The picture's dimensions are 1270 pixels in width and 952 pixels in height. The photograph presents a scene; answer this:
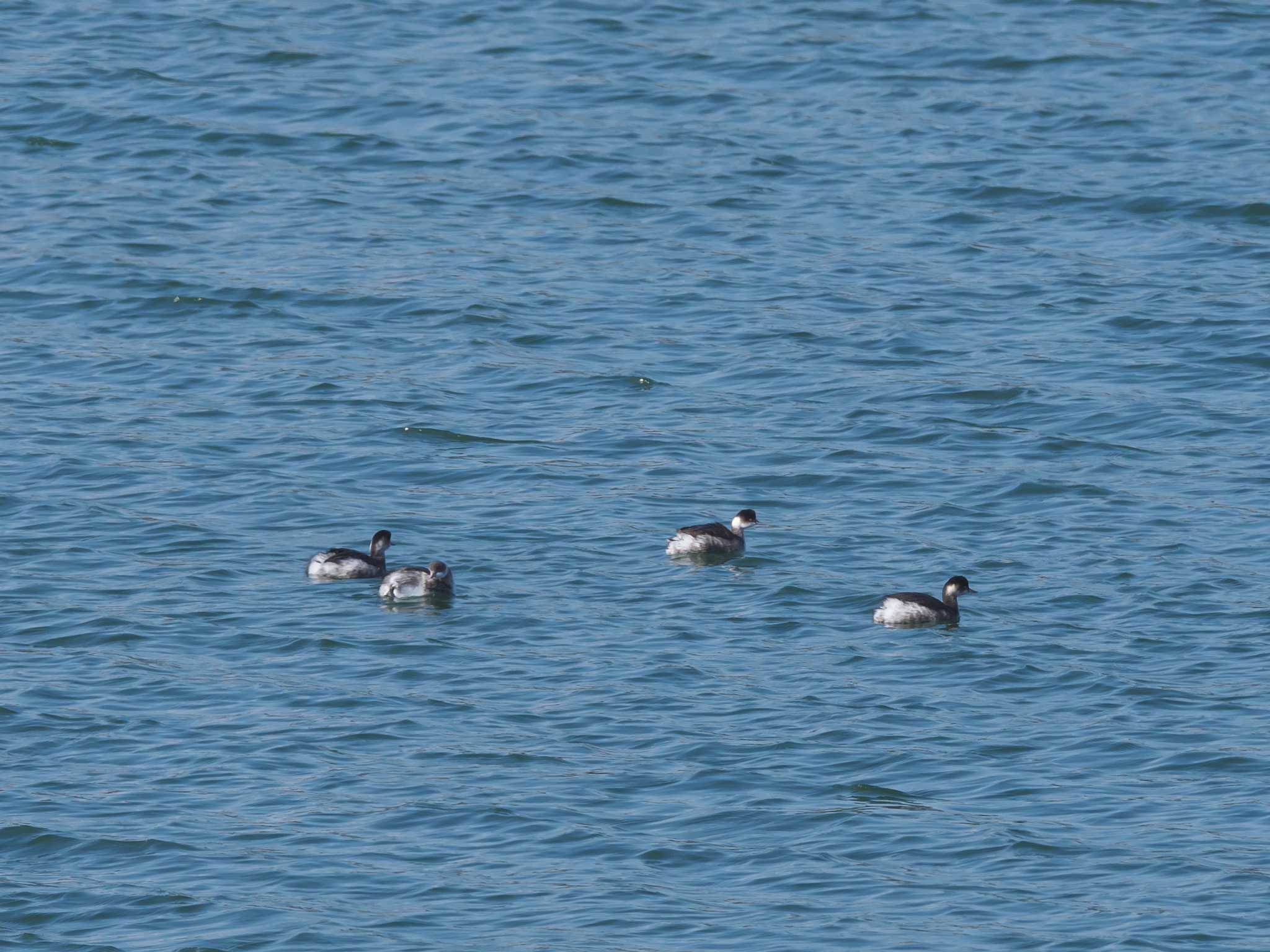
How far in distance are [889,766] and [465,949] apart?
4.01 m

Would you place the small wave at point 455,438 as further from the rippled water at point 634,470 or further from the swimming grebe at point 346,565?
the swimming grebe at point 346,565

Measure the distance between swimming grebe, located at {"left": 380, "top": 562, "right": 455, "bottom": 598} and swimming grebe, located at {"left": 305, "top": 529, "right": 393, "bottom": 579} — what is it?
1.52 ft


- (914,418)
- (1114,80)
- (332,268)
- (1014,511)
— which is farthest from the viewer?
(1114,80)

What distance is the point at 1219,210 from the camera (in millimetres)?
31016

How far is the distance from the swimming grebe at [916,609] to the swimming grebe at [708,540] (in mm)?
1837

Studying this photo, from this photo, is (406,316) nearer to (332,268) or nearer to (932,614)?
(332,268)

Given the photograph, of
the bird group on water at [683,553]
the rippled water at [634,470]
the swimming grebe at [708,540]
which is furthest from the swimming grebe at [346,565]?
the swimming grebe at [708,540]

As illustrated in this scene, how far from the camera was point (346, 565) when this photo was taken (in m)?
21.1

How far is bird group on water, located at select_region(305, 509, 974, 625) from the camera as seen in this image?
2000 centimetres

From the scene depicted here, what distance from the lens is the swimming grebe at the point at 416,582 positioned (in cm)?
2050

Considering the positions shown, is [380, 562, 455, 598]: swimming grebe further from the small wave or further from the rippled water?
the small wave

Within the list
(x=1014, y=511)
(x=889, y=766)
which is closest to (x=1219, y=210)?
(x=1014, y=511)

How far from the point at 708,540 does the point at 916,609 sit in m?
2.47

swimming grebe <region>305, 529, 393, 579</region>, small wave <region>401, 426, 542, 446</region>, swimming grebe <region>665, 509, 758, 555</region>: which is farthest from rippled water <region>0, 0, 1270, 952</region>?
swimming grebe <region>305, 529, 393, 579</region>
